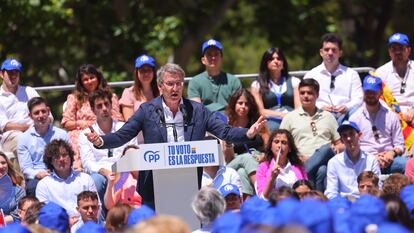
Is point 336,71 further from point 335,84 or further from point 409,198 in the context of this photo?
point 409,198

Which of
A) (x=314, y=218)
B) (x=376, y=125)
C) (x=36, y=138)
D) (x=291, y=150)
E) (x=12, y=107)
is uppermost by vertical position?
(x=12, y=107)

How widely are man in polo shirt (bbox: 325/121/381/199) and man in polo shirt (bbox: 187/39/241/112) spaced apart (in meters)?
1.79

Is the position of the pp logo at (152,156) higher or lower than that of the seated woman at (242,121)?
lower

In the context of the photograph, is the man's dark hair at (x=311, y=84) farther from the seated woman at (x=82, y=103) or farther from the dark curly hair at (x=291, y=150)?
the seated woman at (x=82, y=103)

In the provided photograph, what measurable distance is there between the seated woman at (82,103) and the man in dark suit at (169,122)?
2282 mm

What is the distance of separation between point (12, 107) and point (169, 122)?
124 inches

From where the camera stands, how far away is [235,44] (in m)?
30.6

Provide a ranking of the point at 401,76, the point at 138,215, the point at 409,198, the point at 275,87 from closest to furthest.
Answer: the point at 138,215, the point at 409,198, the point at 275,87, the point at 401,76

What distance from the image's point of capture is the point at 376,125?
13.6 meters

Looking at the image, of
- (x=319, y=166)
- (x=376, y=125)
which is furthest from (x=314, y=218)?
(x=376, y=125)

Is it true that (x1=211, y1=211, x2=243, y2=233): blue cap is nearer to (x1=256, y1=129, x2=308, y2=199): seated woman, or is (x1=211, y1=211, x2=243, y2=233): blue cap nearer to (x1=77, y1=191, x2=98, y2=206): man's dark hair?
(x1=77, y1=191, x2=98, y2=206): man's dark hair

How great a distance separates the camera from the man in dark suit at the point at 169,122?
11242 millimetres

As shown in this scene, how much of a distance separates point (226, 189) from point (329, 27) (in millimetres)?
12010

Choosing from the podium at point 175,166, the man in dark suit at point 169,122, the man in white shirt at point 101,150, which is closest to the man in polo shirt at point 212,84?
the man in white shirt at point 101,150
